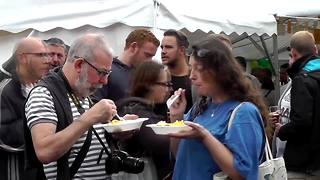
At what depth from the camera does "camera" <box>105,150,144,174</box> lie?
2797 millimetres

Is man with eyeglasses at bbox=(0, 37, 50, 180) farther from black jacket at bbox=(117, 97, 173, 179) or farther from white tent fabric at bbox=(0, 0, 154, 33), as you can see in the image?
white tent fabric at bbox=(0, 0, 154, 33)

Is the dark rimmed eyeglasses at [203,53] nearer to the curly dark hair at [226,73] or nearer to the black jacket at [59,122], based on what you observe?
the curly dark hair at [226,73]

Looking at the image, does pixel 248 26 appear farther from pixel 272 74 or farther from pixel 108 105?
pixel 108 105

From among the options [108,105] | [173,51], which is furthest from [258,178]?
[173,51]

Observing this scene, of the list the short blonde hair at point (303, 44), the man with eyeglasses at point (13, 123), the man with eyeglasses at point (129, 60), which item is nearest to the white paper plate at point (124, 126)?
the man with eyeglasses at point (13, 123)

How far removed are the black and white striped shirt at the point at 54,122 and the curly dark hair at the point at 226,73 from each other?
0.64 meters

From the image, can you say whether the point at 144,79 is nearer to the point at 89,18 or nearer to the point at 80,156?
the point at 80,156

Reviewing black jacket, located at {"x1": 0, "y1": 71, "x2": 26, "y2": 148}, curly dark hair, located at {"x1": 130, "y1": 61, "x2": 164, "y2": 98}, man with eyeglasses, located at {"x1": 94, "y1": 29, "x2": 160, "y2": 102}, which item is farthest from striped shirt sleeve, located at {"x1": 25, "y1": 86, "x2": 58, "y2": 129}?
man with eyeglasses, located at {"x1": 94, "y1": 29, "x2": 160, "y2": 102}

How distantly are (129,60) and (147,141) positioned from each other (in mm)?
1615

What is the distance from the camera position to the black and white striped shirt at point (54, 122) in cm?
250

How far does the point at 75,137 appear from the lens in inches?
96.0

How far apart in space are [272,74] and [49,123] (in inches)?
254

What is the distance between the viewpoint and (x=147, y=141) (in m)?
3.23

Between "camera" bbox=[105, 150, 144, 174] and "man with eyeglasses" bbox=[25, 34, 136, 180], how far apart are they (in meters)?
0.04
